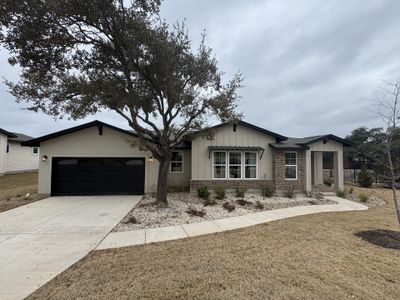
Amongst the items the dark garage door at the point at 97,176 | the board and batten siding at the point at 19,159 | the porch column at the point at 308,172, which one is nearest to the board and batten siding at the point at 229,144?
the porch column at the point at 308,172

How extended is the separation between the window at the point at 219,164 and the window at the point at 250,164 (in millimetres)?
1311

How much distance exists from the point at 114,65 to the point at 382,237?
10019 mm

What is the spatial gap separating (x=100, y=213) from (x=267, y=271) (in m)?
7.46

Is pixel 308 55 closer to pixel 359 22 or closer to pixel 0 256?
pixel 359 22

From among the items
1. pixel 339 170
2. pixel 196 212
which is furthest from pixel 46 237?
pixel 339 170

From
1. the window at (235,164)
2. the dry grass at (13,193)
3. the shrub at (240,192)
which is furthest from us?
the window at (235,164)

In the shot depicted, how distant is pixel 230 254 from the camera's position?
5305 millimetres

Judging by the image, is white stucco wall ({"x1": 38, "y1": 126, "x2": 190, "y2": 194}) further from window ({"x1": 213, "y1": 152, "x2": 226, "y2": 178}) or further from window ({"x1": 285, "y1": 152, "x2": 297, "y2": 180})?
window ({"x1": 285, "y1": 152, "x2": 297, "y2": 180})

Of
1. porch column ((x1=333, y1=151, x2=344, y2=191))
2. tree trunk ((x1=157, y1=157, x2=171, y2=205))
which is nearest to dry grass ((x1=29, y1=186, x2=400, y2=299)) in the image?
tree trunk ((x1=157, y1=157, x2=171, y2=205))

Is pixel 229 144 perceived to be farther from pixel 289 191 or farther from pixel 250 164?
pixel 289 191

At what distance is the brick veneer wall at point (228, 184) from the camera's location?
47.5 ft

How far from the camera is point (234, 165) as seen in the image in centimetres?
1497

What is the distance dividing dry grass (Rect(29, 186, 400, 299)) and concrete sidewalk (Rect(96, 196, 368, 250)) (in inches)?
20.6

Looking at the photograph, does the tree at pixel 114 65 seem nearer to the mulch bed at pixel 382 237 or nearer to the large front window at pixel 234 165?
the large front window at pixel 234 165
